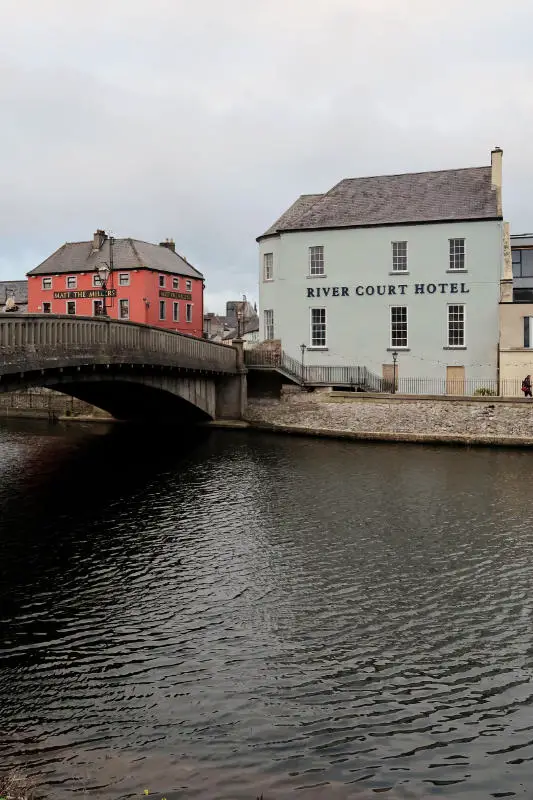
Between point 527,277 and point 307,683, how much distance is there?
40.5 meters

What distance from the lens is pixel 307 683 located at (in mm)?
10609

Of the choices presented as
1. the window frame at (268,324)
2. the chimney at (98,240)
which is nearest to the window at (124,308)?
the chimney at (98,240)

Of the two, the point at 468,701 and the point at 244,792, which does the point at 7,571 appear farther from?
the point at 468,701

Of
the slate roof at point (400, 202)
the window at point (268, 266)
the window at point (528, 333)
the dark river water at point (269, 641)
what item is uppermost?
the slate roof at point (400, 202)

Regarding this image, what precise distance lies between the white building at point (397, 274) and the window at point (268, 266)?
566 millimetres

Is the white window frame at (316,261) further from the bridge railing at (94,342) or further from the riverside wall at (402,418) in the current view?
the bridge railing at (94,342)

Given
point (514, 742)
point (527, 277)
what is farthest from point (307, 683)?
point (527, 277)

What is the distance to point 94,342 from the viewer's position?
2527cm

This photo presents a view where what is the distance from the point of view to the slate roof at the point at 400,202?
40.8 m

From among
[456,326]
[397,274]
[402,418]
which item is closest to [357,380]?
[402,418]

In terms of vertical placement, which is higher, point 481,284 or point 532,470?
point 481,284

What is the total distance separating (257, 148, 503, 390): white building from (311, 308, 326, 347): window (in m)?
0.07

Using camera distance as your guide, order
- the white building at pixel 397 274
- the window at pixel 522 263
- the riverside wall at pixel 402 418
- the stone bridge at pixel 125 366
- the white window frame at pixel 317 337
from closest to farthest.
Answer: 1. the stone bridge at pixel 125 366
2. the riverside wall at pixel 402 418
3. the white building at pixel 397 274
4. the white window frame at pixel 317 337
5. the window at pixel 522 263

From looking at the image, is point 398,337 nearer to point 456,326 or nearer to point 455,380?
point 456,326
